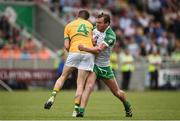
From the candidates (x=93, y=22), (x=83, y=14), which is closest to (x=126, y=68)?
(x=93, y=22)

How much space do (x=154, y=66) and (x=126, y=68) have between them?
1775 millimetres

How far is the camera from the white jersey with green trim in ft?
58.4

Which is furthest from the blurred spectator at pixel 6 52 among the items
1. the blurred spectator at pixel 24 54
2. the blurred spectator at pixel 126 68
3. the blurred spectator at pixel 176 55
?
the blurred spectator at pixel 176 55

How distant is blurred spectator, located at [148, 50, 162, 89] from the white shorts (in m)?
22.5

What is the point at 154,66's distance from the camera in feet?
135

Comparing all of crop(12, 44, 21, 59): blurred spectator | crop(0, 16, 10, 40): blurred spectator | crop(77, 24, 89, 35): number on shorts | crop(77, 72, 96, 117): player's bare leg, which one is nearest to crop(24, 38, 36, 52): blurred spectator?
crop(12, 44, 21, 59): blurred spectator

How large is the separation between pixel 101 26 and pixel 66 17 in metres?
25.2

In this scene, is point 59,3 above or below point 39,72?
above

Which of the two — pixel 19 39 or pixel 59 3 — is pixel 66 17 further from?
pixel 19 39

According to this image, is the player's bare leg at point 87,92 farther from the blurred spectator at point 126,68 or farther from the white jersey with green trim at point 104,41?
the blurred spectator at point 126,68

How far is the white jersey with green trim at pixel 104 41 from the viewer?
17797 millimetres

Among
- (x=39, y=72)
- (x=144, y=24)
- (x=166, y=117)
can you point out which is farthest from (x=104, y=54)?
(x=144, y=24)

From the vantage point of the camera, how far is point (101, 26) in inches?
698

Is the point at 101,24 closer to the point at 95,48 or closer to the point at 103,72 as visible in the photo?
the point at 95,48
